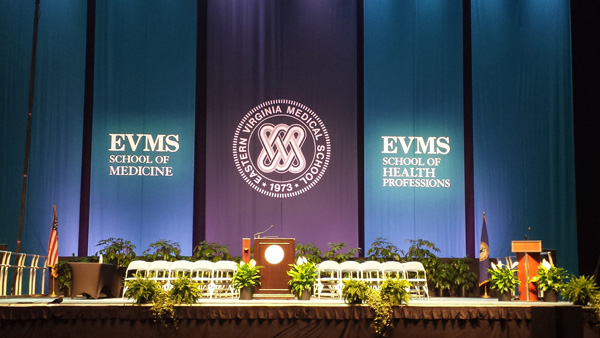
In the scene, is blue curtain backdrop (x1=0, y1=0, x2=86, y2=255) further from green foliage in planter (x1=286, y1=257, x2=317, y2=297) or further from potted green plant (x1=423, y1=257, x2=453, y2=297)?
potted green plant (x1=423, y1=257, x2=453, y2=297)

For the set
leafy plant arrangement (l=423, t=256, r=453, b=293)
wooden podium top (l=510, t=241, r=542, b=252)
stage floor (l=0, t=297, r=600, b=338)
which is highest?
wooden podium top (l=510, t=241, r=542, b=252)

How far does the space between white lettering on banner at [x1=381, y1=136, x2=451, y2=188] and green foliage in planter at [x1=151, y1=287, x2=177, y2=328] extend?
597cm

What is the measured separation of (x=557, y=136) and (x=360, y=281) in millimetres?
6565

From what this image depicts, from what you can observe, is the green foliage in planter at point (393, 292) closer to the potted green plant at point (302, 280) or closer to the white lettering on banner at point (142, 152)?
the potted green plant at point (302, 280)

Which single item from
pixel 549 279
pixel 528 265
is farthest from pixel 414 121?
pixel 549 279

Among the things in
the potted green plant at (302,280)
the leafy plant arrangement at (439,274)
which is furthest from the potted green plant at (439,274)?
the potted green plant at (302,280)

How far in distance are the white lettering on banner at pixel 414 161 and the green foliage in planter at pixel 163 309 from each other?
5973 mm

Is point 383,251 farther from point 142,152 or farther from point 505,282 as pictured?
point 142,152

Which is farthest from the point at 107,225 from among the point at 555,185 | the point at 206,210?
the point at 555,185

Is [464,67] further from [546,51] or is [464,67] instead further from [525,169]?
[525,169]

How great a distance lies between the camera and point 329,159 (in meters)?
12.2

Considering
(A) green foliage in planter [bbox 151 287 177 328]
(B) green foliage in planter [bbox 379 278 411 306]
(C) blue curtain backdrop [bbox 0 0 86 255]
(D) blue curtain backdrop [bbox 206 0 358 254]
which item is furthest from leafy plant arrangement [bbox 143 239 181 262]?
(B) green foliage in planter [bbox 379 278 411 306]

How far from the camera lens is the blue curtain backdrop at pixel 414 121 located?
12.1 metres

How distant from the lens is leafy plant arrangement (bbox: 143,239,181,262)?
11.4 meters
